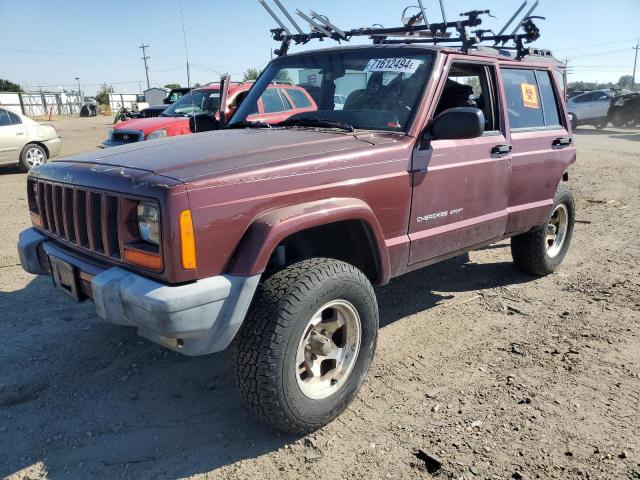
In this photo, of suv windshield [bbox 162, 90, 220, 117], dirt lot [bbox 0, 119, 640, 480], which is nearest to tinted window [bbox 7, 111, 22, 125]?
suv windshield [bbox 162, 90, 220, 117]

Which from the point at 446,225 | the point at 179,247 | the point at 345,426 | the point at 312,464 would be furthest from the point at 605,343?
the point at 179,247

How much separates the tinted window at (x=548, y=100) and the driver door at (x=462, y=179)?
0.92 m

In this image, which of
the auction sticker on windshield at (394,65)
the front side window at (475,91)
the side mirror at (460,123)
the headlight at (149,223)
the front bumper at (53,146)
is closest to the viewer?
the headlight at (149,223)

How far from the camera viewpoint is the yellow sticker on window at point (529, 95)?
441 cm

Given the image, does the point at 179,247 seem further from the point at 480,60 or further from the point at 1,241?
the point at 1,241

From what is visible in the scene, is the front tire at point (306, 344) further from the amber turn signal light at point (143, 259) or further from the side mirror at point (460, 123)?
the side mirror at point (460, 123)

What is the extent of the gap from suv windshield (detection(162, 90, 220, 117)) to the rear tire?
25.9 feet

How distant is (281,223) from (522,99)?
2.91 m

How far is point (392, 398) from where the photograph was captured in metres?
3.06

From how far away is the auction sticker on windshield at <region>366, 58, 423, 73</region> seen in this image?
11.5 feet

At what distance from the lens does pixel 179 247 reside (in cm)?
227

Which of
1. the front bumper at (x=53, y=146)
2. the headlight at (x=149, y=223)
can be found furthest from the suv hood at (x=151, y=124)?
the headlight at (x=149, y=223)

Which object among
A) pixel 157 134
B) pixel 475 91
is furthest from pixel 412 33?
pixel 157 134

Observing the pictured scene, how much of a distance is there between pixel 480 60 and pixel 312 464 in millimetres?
3051
